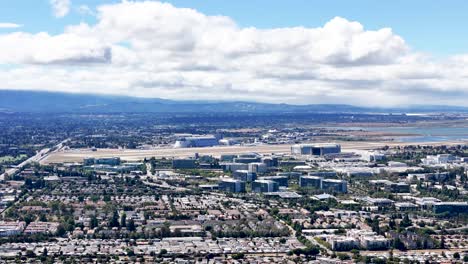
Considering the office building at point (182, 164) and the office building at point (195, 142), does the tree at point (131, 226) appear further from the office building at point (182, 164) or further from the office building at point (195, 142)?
the office building at point (195, 142)

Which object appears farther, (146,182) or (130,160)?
(130,160)

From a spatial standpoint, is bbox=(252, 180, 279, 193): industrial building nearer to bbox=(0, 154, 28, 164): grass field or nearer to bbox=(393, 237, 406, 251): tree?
bbox=(393, 237, 406, 251): tree

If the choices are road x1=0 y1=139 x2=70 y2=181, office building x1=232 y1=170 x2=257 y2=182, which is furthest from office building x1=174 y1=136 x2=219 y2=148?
office building x1=232 y1=170 x2=257 y2=182

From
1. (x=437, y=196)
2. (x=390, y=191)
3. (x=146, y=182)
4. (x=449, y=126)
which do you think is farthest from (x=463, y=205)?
(x=449, y=126)

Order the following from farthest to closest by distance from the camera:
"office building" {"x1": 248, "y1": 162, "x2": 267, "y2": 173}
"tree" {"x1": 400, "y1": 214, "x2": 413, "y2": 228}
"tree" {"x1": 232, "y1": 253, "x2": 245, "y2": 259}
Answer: "office building" {"x1": 248, "y1": 162, "x2": 267, "y2": 173} → "tree" {"x1": 400, "y1": 214, "x2": 413, "y2": 228} → "tree" {"x1": 232, "y1": 253, "x2": 245, "y2": 259}

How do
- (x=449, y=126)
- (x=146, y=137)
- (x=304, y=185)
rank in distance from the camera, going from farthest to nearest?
(x=449, y=126), (x=146, y=137), (x=304, y=185)

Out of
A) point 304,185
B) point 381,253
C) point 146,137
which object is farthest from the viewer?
point 146,137

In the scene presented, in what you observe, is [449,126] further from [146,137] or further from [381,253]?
[381,253]
